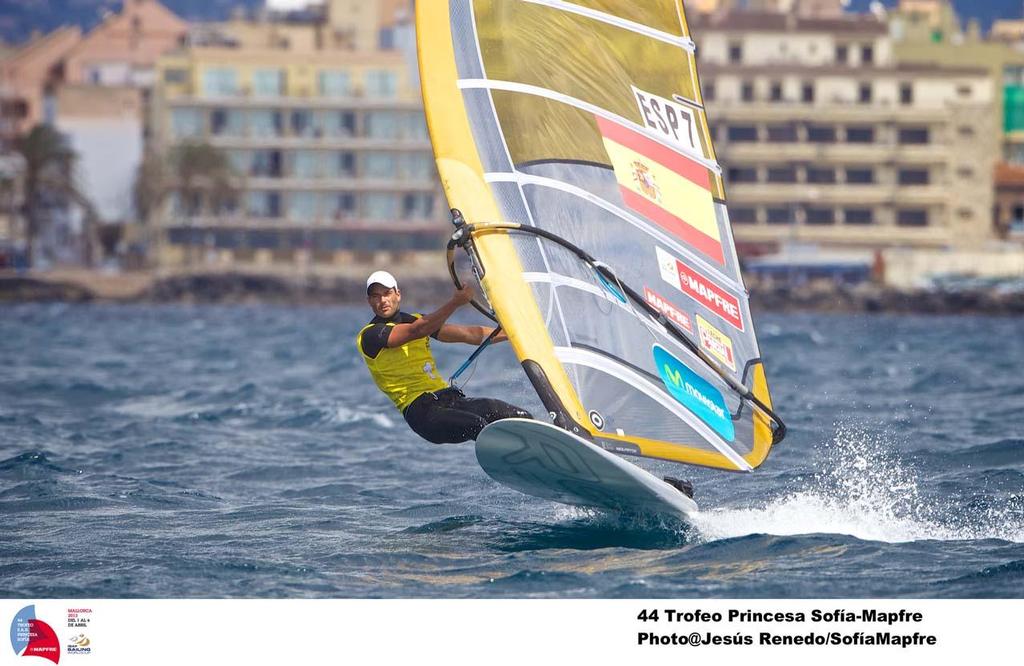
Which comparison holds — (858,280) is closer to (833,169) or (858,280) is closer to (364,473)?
(833,169)

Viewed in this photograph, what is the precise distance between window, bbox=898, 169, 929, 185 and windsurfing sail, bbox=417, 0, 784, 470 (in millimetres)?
52643

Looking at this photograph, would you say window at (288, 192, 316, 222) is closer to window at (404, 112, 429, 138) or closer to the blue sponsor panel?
window at (404, 112, 429, 138)

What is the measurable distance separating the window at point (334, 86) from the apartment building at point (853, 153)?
45.1 ft

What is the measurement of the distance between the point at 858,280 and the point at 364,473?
4854cm

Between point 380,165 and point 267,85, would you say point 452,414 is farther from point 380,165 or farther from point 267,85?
point 267,85

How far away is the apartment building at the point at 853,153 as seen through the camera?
58.2 meters

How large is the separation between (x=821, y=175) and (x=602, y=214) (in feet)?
173

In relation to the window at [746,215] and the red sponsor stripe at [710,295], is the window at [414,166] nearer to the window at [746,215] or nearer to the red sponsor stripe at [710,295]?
the window at [746,215]

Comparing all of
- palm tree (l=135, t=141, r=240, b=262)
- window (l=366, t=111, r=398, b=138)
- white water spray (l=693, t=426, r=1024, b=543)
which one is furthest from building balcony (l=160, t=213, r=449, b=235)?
white water spray (l=693, t=426, r=1024, b=543)

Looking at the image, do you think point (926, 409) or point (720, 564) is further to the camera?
point (926, 409)

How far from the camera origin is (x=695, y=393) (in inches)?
296

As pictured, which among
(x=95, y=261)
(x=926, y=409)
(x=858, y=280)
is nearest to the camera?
(x=926, y=409)
